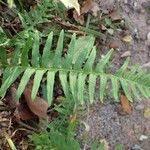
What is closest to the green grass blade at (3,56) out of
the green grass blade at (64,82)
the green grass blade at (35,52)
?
the green grass blade at (35,52)

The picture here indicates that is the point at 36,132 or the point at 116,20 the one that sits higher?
the point at 116,20

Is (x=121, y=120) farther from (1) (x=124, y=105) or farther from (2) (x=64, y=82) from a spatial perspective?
(2) (x=64, y=82)

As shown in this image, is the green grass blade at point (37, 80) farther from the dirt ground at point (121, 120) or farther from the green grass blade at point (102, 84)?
the dirt ground at point (121, 120)

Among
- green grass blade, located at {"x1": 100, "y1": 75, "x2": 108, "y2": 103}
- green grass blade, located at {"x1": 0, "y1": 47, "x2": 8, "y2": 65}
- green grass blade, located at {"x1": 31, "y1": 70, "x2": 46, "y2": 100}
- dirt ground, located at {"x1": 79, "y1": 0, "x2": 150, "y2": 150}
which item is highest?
green grass blade, located at {"x1": 0, "y1": 47, "x2": 8, "y2": 65}

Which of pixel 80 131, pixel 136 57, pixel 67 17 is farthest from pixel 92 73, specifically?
pixel 136 57

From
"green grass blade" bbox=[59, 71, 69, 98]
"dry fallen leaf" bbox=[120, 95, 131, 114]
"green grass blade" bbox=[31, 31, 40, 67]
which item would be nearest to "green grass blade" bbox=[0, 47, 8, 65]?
"green grass blade" bbox=[31, 31, 40, 67]

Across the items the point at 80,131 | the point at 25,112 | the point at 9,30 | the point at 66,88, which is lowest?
the point at 80,131

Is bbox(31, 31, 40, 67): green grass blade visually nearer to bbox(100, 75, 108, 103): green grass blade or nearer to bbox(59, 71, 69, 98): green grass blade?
bbox(59, 71, 69, 98): green grass blade

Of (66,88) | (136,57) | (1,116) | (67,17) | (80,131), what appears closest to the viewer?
(66,88)

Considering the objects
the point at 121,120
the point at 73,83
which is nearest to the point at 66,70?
the point at 73,83

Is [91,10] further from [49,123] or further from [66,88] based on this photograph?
[66,88]

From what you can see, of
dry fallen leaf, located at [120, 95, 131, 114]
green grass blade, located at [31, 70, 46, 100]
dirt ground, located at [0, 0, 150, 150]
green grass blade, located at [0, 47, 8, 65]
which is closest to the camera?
green grass blade, located at [31, 70, 46, 100]
